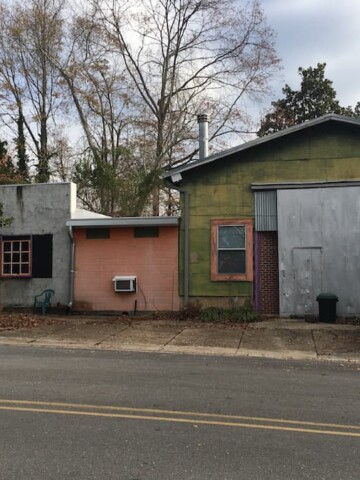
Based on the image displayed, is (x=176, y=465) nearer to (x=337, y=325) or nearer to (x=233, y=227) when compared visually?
(x=337, y=325)

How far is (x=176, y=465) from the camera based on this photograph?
447 centimetres

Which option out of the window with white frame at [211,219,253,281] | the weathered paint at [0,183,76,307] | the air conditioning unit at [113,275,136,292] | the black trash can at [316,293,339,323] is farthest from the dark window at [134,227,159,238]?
the black trash can at [316,293,339,323]

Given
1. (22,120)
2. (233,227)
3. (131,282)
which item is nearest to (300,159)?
(233,227)

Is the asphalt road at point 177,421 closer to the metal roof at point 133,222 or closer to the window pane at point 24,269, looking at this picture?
the metal roof at point 133,222

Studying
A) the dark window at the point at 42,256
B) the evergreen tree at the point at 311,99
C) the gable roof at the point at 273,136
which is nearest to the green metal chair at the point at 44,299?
the dark window at the point at 42,256

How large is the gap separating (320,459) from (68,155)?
105 ft

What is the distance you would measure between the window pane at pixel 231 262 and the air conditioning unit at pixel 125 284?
2700 millimetres

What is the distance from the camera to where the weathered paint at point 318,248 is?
15.2 metres

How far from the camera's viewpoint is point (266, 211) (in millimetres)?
15805

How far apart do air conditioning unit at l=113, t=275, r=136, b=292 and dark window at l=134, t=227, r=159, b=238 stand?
135 centimetres

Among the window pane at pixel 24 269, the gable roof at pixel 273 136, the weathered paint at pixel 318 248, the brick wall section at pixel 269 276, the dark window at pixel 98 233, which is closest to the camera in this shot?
the gable roof at pixel 273 136

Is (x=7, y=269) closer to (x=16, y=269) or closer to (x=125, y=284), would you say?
(x=16, y=269)

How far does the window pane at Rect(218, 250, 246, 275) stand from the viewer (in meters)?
15.8

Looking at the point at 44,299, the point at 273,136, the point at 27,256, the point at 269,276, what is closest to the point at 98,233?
the point at 27,256
